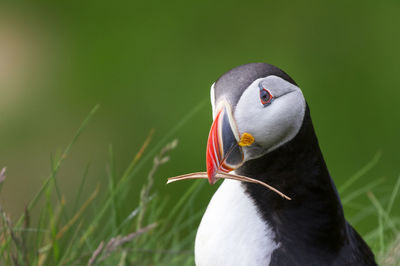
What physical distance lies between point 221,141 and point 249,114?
0.07 m

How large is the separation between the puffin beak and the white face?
0.04 ft

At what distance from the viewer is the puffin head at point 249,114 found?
125 centimetres

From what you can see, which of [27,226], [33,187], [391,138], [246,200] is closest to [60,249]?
[27,226]

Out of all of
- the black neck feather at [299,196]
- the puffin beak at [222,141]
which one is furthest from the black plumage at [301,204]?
the puffin beak at [222,141]

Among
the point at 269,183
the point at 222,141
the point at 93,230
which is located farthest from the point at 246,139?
the point at 93,230

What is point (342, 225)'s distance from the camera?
143cm

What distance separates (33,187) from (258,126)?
7.65ft

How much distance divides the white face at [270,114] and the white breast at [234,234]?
13 cm

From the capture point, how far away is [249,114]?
1247 mm

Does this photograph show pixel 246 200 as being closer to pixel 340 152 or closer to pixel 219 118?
pixel 219 118

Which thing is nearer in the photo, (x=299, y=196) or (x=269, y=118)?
(x=269, y=118)

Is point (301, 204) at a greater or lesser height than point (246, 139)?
lesser

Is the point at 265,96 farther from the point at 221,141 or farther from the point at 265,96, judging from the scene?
the point at 221,141

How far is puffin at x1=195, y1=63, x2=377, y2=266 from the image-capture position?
1258mm
